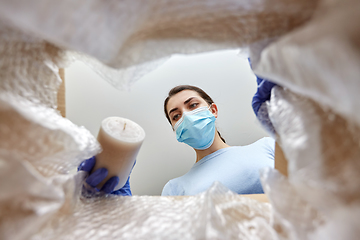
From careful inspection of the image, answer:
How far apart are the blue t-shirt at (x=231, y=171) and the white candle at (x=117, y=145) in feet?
1.87

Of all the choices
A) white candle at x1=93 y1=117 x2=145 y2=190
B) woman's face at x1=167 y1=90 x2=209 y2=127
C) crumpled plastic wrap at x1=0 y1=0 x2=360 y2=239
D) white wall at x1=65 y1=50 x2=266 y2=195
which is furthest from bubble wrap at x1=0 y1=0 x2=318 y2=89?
white wall at x1=65 y1=50 x2=266 y2=195

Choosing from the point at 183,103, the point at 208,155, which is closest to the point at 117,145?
the point at 183,103

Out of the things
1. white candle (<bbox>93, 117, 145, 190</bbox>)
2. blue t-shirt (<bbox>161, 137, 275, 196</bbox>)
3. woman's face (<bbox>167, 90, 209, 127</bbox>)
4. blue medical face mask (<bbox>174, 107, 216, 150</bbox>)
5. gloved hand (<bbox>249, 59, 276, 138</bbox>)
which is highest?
gloved hand (<bbox>249, 59, 276, 138</bbox>)

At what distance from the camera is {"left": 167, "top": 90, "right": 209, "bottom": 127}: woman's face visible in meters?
1.18

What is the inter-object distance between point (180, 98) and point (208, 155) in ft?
1.28

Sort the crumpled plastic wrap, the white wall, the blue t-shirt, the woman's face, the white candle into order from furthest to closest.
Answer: the white wall < the woman's face < the blue t-shirt < the white candle < the crumpled plastic wrap

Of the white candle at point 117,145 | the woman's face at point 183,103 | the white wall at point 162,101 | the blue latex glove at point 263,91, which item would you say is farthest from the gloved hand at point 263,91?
the white wall at point 162,101

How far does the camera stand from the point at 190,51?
1.01 feet

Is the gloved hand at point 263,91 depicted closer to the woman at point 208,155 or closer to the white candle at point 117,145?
the white candle at point 117,145

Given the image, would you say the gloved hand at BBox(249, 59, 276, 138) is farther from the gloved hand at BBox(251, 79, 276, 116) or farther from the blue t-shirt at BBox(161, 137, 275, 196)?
the blue t-shirt at BBox(161, 137, 275, 196)

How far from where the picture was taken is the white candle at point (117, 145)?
0.39m

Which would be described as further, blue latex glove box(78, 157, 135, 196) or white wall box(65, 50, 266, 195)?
white wall box(65, 50, 266, 195)

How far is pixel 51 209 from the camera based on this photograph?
22 centimetres

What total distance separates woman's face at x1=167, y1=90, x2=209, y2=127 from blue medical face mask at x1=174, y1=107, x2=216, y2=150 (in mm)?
71
